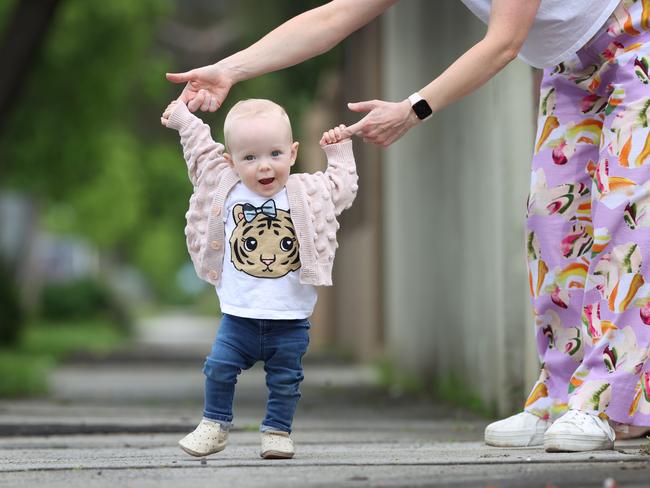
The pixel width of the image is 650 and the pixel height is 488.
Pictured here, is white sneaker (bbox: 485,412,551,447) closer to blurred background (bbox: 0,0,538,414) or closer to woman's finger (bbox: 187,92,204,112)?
woman's finger (bbox: 187,92,204,112)

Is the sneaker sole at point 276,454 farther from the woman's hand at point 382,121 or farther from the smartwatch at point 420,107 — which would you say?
the smartwatch at point 420,107

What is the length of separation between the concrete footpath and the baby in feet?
0.66

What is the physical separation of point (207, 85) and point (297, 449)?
1.31 m

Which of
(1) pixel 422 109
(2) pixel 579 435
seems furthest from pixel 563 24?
(2) pixel 579 435

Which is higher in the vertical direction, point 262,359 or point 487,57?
point 487,57

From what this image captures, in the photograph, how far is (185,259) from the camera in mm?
80625

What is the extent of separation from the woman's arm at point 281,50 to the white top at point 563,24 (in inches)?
15.2

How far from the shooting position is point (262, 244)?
13.9 ft

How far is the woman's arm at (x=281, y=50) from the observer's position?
14.6ft

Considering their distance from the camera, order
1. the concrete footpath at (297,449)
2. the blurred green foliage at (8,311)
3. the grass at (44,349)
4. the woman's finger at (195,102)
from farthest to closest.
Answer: the blurred green foliage at (8,311)
the grass at (44,349)
the woman's finger at (195,102)
the concrete footpath at (297,449)

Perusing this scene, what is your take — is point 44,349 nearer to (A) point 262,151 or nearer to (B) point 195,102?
(B) point 195,102

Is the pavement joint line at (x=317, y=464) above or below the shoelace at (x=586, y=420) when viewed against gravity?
below

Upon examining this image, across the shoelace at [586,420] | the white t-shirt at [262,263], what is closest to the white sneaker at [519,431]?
the shoelace at [586,420]

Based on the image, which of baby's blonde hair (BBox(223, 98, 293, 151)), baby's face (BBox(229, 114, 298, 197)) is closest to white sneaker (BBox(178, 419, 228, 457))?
baby's face (BBox(229, 114, 298, 197))
